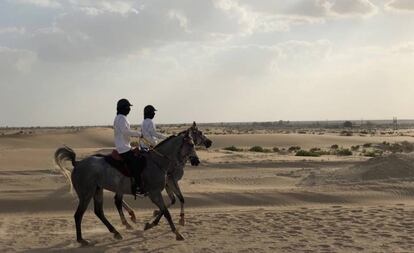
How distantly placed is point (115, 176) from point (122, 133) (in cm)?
89

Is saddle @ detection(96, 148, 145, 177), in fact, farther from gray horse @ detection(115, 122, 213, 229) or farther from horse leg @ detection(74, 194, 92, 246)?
gray horse @ detection(115, 122, 213, 229)

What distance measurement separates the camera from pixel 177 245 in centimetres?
1062

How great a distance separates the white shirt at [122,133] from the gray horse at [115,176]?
1.45ft

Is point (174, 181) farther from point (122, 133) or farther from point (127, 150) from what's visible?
point (122, 133)

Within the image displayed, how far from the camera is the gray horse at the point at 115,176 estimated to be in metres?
10.8

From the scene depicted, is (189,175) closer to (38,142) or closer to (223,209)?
(223,209)

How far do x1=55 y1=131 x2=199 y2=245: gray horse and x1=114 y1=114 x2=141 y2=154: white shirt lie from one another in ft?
1.45

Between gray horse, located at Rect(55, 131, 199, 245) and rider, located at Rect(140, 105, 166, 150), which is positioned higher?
rider, located at Rect(140, 105, 166, 150)

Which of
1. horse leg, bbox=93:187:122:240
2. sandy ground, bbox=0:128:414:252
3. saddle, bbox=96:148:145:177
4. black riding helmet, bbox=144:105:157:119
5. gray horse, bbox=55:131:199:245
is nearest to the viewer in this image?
sandy ground, bbox=0:128:414:252

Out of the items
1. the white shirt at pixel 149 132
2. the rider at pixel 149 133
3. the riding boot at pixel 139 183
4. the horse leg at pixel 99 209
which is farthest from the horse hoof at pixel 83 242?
the white shirt at pixel 149 132

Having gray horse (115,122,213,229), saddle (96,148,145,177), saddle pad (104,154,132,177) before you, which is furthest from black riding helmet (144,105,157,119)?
saddle pad (104,154,132,177)

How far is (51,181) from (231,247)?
13.3 metres

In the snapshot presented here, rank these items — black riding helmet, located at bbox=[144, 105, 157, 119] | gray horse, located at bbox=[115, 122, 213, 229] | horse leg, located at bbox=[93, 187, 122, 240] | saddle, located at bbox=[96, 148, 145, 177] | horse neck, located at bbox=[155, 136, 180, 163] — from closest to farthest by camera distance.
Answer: saddle, located at bbox=[96, 148, 145, 177]
horse leg, located at bbox=[93, 187, 122, 240]
horse neck, located at bbox=[155, 136, 180, 163]
gray horse, located at bbox=[115, 122, 213, 229]
black riding helmet, located at bbox=[144, 105, 157, 119]

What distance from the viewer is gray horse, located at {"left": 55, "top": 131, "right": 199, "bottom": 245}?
35.5 ft
